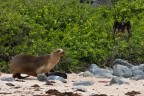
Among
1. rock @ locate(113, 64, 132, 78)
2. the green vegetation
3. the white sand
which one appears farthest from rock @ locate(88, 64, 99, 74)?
the white sand

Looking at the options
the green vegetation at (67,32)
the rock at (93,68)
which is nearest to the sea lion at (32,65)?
the rock at (93,68)

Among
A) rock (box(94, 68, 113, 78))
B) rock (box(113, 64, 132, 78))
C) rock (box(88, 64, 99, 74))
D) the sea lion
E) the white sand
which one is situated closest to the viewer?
the white sand

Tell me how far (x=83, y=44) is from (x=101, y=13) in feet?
13.6

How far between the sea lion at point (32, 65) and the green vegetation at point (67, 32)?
1.77 metres

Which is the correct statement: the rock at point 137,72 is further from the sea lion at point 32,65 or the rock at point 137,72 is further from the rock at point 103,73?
the sea lion at point 32,65

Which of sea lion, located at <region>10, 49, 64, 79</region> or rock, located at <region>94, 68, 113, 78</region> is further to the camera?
rock, located at <region>94, 68, 113, 78</region>

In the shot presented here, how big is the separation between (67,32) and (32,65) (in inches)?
180

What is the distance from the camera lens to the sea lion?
1071 centimetres

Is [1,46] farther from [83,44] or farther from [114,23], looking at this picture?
[114,23]

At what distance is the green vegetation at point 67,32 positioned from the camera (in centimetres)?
1335

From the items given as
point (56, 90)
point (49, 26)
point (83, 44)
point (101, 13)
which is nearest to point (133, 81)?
point (56, 90)

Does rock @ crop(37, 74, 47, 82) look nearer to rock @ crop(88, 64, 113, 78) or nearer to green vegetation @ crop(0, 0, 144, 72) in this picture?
rock @ crop(88, 64, 113, 78)

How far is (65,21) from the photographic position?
16.2 m

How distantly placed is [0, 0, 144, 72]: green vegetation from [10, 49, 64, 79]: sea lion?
177cm
